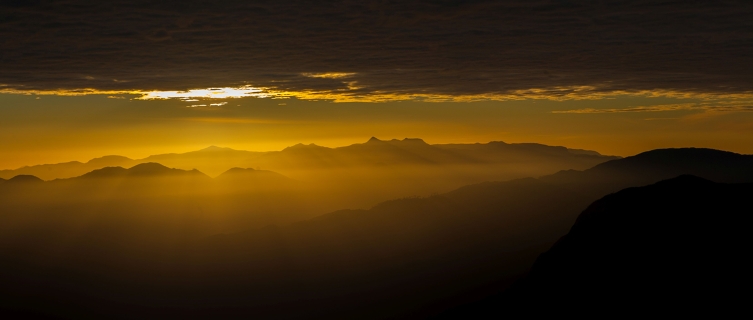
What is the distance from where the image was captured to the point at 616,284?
65.4 metres

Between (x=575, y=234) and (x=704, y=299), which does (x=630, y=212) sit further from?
(x=704, y=299)

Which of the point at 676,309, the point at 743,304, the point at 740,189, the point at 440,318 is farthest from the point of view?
the point at 440,318

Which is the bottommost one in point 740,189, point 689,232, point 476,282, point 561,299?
point 476,282

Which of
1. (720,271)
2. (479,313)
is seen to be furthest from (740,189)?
(479,313)

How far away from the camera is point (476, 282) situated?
195 meters

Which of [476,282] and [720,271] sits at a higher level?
[720,271]

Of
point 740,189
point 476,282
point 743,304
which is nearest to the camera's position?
point 743,304

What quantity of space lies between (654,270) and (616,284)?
4322 mm

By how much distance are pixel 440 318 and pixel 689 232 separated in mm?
53248

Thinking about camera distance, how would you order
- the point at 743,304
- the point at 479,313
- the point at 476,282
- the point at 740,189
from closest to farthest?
the point at 743,304 → the point at 740,189 → the point at 479,313 → the point at 476,282

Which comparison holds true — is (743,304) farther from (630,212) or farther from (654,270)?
(630,212)

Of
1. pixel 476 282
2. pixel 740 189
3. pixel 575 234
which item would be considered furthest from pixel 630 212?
pixel 476 282

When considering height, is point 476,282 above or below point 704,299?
below

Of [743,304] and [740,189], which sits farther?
[740,189]
